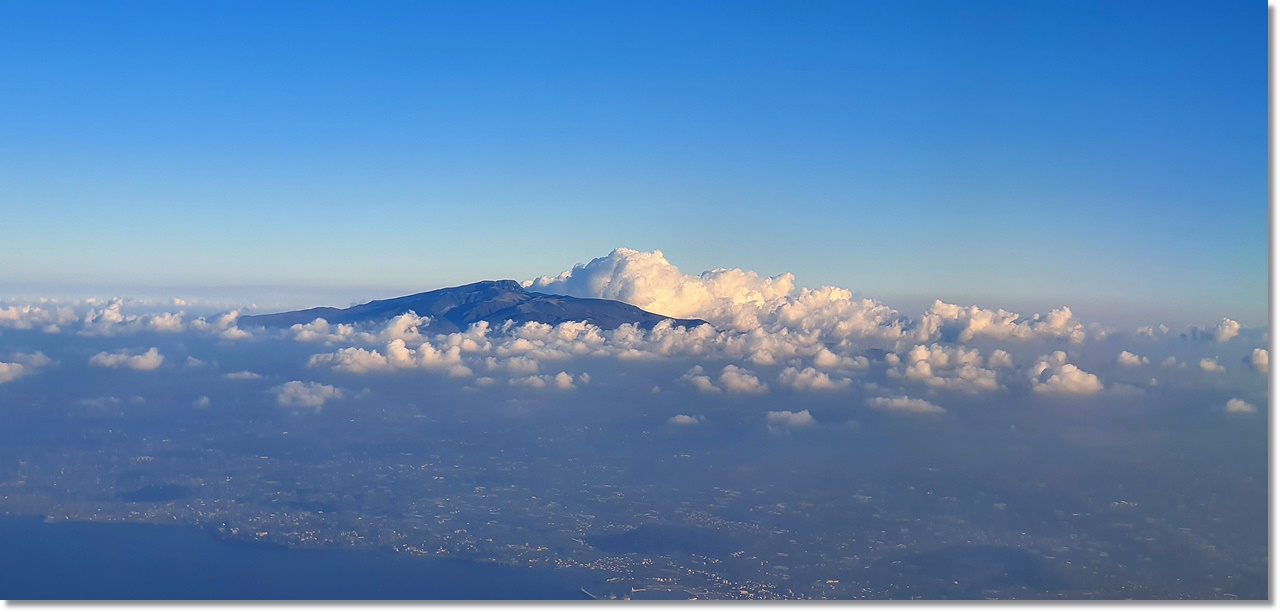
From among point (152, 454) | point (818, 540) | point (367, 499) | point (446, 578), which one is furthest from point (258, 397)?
point (818, 540)

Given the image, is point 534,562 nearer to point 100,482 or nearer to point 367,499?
point 367,499

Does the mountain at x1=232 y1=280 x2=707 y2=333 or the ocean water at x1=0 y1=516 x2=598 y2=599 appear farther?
the mountain at x1=232 y1=280 x2=707 y2=333

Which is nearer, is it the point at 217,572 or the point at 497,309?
the point at 217,572

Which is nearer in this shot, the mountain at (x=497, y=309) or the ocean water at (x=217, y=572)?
the ocean water at (x=217, y=572)

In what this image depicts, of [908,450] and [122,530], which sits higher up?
[908,450]

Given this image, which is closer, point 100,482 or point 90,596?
point 90,596
